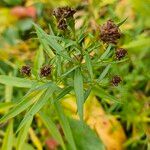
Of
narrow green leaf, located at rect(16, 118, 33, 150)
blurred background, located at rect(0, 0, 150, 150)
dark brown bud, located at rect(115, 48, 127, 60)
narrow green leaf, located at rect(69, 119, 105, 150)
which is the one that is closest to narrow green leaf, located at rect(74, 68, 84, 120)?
dark brown bud, located at rect(115, 48, 127, 60)

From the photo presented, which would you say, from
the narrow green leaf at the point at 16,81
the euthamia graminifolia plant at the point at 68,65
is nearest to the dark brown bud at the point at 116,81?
the euthamia graminifolia plant at the point at 68,65

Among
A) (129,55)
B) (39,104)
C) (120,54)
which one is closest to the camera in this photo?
(120,54)

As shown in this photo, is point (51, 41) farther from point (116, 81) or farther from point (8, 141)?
point (8, 141)

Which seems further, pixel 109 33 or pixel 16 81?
pixel 16 81

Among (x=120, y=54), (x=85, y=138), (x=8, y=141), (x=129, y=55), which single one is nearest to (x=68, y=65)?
(x=120, y=54)

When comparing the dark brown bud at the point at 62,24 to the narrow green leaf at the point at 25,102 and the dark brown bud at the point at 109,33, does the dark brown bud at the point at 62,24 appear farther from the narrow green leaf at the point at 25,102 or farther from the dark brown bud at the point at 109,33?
the narrow green leaf at the point at 25,102

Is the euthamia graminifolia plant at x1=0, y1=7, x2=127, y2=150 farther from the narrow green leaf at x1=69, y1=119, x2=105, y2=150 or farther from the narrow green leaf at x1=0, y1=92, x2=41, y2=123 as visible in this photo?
the narrow green leaf at x1=69, y1=119, x2=105, y2=150

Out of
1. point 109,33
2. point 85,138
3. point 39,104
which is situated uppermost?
point 109,33
